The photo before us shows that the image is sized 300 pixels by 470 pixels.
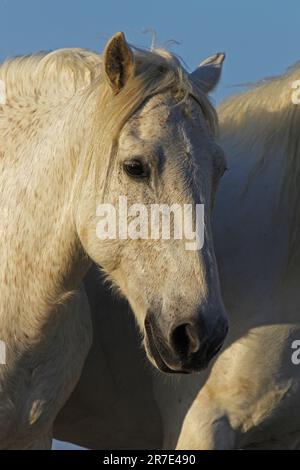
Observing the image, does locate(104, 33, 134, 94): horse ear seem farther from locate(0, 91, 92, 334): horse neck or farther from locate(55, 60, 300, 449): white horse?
locate(55, 60, 300, 449): white horse

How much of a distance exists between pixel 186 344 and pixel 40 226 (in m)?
0.99

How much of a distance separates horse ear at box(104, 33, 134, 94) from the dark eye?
0.37 meters

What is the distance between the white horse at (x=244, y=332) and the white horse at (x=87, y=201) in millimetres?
634

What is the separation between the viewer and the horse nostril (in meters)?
4.23

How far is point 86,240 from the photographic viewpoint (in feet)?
15.4

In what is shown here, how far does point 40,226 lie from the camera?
16.1 ft

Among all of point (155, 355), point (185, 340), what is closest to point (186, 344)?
point (185, 340)

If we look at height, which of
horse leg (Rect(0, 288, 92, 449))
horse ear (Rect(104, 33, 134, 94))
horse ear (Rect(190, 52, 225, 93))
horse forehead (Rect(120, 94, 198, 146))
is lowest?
horse leg (Rect(0, 288, 92, 449))

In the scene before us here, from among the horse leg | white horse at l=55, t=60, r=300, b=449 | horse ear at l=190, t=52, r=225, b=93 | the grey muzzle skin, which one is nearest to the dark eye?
the grey muzzle skin

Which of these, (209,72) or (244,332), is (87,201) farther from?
(244,332)

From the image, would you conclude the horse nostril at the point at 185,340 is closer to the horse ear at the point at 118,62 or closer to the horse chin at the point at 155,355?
the horse chin at the point at 155,355

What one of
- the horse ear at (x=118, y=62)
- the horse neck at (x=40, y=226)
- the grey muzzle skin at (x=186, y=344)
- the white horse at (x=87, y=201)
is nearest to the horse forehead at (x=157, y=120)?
the white horse at (x=87, y=201)

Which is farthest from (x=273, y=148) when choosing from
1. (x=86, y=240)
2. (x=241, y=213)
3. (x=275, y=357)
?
(x=86, y=240)
